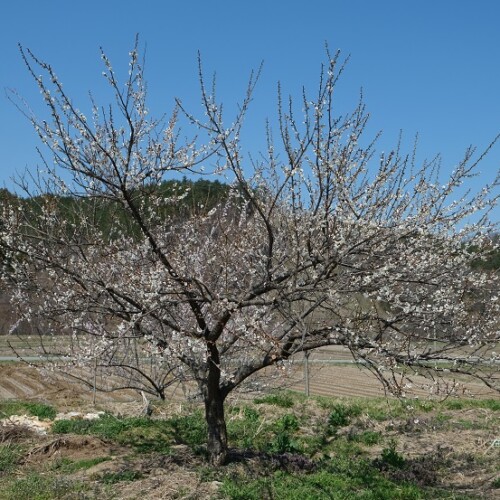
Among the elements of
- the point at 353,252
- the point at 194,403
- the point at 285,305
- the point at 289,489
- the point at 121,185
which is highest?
the point at 121,185

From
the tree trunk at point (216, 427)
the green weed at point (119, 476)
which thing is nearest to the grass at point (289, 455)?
the green weed at point (119, 476)

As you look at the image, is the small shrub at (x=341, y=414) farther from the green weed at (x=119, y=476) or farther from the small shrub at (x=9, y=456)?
the small shrub at (x=9, y=456)

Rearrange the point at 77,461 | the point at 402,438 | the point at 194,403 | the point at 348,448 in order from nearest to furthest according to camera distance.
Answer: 1. the point at 77,461
2. the point at 348,448
3. the point at 402,438
4. the point at 194,403

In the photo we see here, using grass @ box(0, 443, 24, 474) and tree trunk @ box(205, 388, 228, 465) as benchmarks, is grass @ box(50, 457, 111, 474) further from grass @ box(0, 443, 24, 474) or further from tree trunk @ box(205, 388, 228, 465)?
tree trunk @ box(205, 388, 228, 465)

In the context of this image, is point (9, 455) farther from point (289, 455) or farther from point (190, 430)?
point (289, 455)

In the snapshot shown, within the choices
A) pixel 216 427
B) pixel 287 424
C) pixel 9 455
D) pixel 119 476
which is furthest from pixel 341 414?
pixel 9 455

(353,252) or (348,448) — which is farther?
(348,448)

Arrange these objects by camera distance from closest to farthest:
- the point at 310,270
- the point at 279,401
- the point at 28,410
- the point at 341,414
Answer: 1. the point at 310,270
2. the point at 341,414
3. the point at 279,401
4. the point at 28,410

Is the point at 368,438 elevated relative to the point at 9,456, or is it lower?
elevated

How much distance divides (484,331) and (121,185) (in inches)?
147

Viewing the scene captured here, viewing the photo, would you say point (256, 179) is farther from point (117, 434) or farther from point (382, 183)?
point (117, 434)

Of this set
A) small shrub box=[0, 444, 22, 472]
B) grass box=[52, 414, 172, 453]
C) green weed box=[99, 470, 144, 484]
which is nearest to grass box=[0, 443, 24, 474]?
small shrub box=[0, 444, 22, 472]

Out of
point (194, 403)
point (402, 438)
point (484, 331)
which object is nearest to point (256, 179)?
point (484, 331)

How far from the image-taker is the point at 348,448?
8039 millimetres
